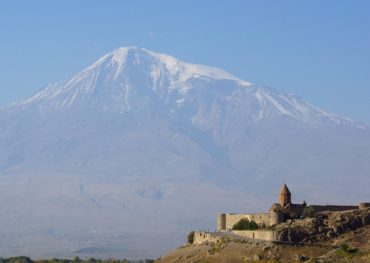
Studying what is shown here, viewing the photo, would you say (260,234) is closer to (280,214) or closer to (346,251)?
(280,214)

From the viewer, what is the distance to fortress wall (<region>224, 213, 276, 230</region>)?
227 ft

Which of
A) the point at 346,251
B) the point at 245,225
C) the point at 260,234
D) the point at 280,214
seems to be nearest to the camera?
the point at 346,251

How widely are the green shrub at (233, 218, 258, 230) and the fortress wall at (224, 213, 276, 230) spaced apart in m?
0.28

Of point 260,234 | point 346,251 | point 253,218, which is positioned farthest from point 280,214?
point 346,251

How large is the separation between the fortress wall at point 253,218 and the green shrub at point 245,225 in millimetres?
278

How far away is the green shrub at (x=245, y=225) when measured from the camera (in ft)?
229

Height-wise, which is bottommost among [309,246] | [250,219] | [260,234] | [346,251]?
[346,251]

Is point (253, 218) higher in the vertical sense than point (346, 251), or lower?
higher

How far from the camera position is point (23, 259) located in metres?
121

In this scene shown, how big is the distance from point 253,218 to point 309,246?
890cm

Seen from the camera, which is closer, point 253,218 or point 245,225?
point 245,225

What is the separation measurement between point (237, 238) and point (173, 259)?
403cm

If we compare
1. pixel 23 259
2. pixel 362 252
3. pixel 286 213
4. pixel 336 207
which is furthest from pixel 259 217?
pixel 23 259

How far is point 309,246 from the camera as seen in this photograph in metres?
62.7
